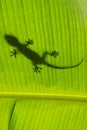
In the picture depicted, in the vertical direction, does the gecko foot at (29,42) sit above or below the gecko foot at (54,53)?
above

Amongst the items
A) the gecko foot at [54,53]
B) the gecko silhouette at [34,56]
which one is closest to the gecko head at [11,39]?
the gecko silhouette at [34,56]

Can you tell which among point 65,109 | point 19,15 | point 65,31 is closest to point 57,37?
point 65,31

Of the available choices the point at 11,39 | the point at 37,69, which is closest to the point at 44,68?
the point at 37,69

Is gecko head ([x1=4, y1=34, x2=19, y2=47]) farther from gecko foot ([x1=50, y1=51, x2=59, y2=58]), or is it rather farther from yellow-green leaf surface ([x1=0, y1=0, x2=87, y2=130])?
gecko foot ([x1=50, y1=51, x2=59, y2=58])

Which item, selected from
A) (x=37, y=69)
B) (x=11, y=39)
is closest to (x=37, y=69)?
(x=37, y=69)

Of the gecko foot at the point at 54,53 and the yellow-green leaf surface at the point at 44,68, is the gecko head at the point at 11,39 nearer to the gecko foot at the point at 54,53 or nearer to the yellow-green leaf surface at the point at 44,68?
the yellow-green leaf surface at the point at 44,68

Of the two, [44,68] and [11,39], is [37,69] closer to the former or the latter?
[44,68]

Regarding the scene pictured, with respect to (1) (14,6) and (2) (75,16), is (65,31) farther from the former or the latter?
(1) (14,6)

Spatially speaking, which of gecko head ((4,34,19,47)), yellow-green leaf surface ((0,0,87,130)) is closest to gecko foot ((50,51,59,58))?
yellow-green leaf surface ((0,0,87,130))

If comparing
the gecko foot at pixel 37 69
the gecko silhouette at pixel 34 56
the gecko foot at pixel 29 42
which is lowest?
the gecko foot at pixel 37 69
